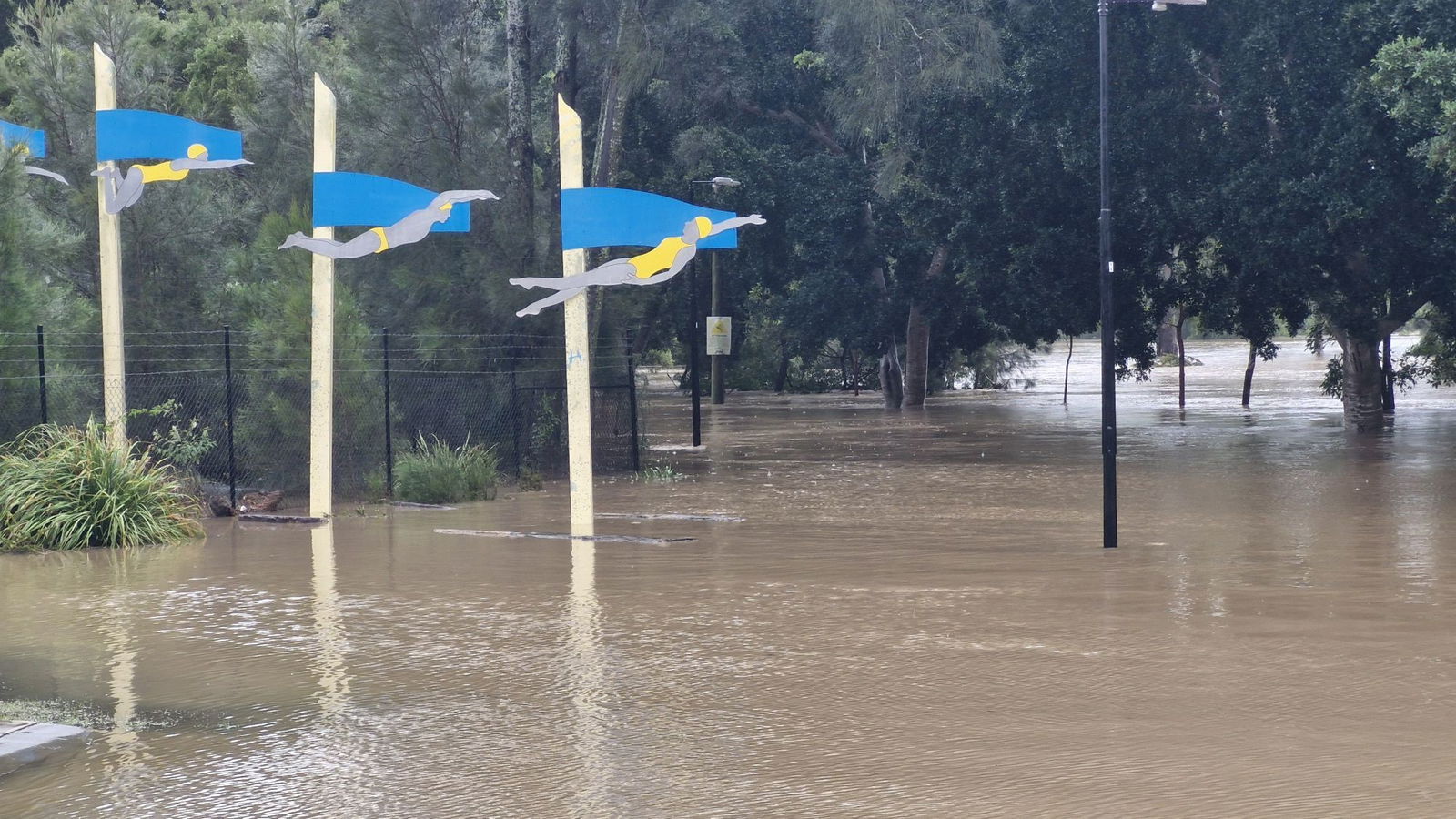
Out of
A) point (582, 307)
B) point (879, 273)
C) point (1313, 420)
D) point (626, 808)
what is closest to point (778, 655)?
point (626, 808)

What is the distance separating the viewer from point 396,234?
1998 cm

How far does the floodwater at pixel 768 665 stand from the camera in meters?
7.22

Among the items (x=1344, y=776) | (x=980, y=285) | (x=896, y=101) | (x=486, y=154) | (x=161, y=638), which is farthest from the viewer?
(x=980, y=285)

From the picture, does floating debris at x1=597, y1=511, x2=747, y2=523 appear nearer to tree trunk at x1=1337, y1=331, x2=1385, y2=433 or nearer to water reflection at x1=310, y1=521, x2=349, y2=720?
water reflection at x1=310, y1=521, x2=349, y2=720

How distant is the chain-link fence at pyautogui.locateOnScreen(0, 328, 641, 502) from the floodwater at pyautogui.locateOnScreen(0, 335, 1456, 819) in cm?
292

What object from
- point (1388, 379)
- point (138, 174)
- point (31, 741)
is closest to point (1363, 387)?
point (1388, 379)

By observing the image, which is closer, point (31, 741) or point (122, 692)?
point (31, 741)

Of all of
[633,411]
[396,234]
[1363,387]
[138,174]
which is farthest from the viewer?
[1363,387]

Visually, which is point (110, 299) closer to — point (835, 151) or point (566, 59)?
point (566, 59)

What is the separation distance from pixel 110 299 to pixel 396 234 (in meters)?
3.43

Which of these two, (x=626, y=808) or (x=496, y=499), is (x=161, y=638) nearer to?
(x=626, y=808)

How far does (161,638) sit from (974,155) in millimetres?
29215

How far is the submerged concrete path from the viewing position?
7.50 meters

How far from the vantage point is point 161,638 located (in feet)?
36.6
